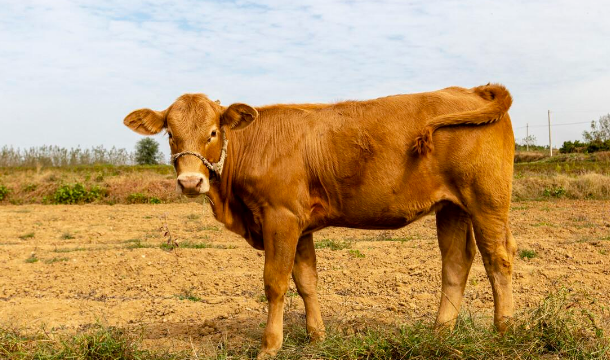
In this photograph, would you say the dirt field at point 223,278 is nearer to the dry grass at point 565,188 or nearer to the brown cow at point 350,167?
the brown cow at point 350,167

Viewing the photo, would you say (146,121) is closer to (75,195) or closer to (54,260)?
(54,260)

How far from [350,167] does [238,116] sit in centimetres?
123

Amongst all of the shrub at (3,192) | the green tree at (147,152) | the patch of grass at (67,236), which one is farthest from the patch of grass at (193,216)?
the green tree at (147,152)

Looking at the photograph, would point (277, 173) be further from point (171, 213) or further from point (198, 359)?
point (171, 213)

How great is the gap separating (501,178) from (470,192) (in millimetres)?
362

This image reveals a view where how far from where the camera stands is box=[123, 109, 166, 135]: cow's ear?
5.58 metres

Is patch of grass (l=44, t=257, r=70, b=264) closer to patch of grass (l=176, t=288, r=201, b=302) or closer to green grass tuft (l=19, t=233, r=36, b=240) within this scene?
patch of grass (l=176, t=288, r=201, b=302)

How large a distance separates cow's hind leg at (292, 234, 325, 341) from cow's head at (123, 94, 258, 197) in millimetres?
1451

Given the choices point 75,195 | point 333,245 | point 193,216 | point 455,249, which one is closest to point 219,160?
point 455,249

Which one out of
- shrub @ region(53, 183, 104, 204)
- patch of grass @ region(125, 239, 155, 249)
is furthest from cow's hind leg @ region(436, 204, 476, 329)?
shrub @ region(53, 183, 104, 204)

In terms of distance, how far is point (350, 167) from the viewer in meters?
5.69

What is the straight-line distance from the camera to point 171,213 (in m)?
18.9

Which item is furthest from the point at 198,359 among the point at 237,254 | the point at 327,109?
the point at 237,254

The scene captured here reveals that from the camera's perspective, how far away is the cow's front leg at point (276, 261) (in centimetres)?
548
